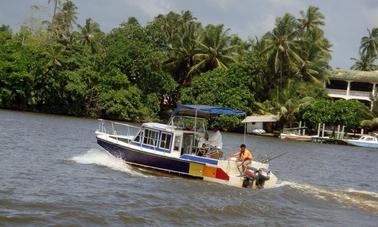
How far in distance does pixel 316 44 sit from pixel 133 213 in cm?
5900

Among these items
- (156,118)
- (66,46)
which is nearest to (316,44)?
(156,118)

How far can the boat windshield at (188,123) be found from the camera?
24167 mm

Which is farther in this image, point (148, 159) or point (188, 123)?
point (188, 123)

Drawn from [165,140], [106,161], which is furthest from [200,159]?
[106,161]

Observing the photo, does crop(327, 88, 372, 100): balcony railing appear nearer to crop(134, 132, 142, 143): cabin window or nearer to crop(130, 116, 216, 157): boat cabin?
crop(130, 116, 216, 157): boat cabin

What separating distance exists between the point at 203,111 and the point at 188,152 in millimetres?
1884

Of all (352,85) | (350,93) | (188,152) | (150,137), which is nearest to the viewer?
(188,152)

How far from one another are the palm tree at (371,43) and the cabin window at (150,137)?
71.0m

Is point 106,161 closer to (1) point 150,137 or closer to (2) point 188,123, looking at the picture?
(1) point 150,137

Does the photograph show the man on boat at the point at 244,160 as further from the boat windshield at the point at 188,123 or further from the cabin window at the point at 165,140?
the cabin window at the point at 165,140

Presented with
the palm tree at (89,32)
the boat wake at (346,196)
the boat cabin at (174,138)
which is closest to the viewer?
the boat wake at (346,196)

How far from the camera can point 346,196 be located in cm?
2202

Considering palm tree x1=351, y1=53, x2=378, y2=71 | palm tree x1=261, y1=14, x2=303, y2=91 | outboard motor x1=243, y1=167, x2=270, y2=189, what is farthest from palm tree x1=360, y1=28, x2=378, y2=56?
outboard motor x1=243, y1=167, x2=270, y2=189

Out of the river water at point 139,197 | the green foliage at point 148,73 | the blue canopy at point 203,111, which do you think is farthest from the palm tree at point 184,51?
the blue canopy at point 203,111
